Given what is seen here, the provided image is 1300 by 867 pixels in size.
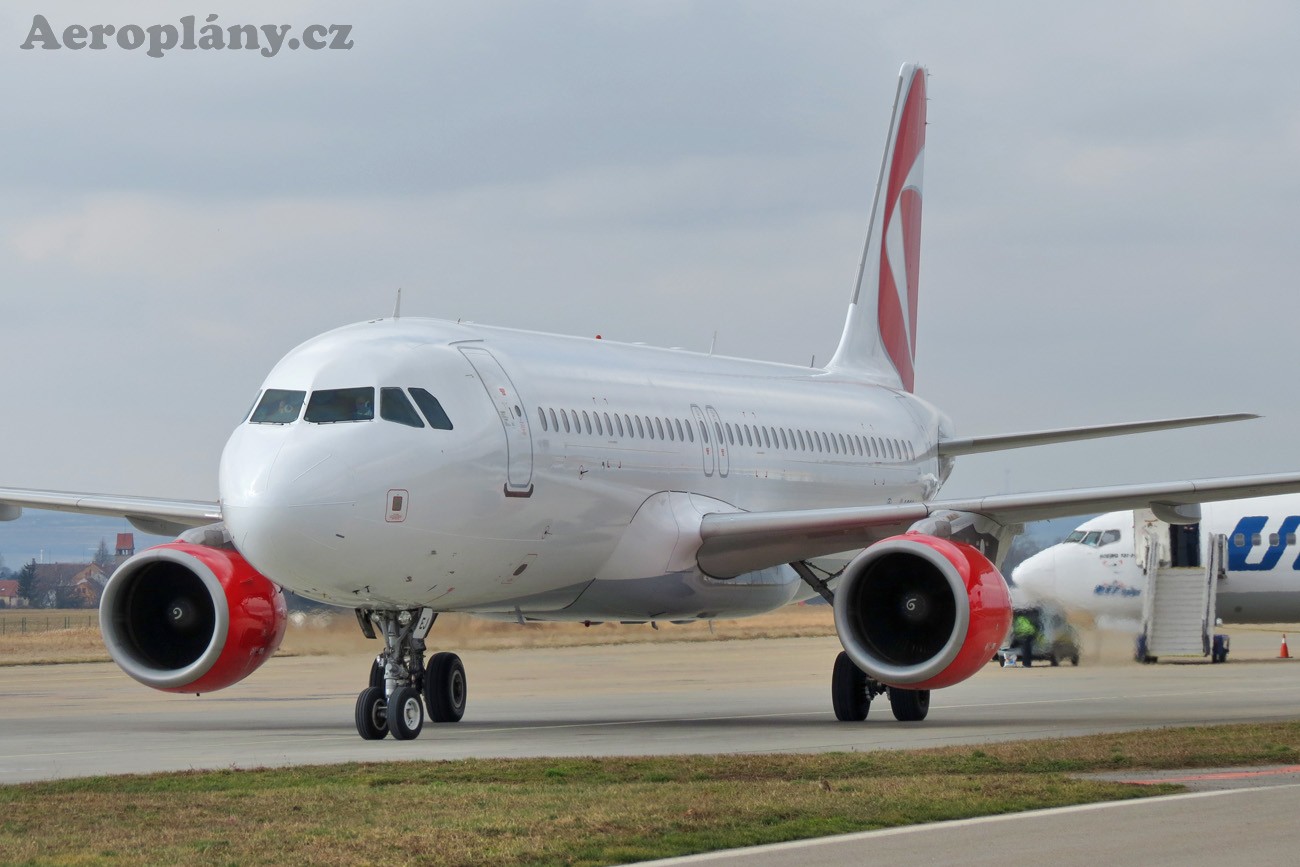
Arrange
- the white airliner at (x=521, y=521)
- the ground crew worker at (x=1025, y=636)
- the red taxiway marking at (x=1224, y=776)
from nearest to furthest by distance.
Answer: the red taxiway marking at (x=1224, y=776) < the white airliner at (x=521, y=521) < the ground crew worker at (x=1025, y=636)

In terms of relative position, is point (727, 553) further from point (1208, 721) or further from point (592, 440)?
point (1208, 721)

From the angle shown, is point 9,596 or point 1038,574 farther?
point 9,596

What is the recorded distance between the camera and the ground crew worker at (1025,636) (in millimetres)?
35469

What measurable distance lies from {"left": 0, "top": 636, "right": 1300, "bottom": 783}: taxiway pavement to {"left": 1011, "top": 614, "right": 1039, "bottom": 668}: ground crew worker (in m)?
0.90

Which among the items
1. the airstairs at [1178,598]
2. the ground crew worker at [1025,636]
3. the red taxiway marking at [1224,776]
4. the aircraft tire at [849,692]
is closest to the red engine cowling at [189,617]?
the aircraft tire at [849,692]

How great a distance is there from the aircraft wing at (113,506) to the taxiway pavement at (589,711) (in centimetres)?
221

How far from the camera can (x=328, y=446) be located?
1656 cm

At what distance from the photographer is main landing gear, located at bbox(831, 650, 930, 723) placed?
20.8 metres

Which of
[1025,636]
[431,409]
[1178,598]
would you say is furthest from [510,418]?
[1178,598]

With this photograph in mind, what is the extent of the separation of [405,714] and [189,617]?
11.2 ft

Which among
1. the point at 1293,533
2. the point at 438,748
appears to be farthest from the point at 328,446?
the point at 1293,533

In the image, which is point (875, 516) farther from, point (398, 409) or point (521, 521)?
point (398, 409)

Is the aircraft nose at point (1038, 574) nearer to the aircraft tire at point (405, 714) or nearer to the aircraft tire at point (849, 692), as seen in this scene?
the aircraft tire at point (849, 692)

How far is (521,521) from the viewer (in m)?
18.2
